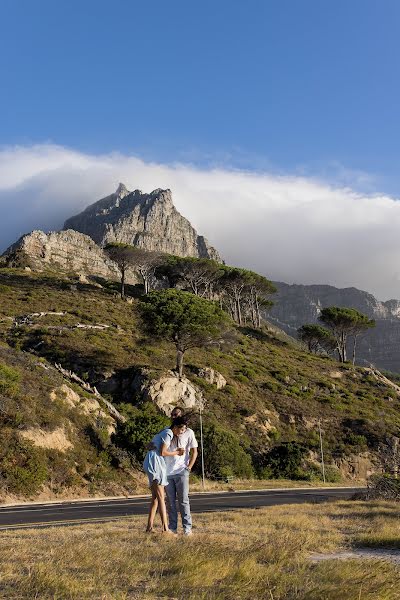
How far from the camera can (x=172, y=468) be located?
8445 millimetres

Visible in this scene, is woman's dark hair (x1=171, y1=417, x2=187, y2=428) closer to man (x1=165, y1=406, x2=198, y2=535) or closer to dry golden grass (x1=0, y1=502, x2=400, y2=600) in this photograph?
man (x1=165, y1=406, x2=198, y2=535)

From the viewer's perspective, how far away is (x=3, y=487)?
21.9 metres

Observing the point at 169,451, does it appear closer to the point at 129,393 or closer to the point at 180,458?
the point at 180,458

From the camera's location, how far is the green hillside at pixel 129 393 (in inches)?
1033

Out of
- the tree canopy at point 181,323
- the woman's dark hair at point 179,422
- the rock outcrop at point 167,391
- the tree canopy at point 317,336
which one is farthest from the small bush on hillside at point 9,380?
the tree canopy at point 317,336

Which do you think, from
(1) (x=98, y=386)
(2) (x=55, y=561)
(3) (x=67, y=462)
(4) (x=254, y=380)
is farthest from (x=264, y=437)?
(2) (x=55, y=561)

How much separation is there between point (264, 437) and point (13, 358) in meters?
21.8

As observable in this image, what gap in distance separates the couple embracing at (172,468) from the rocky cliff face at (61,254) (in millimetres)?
82881

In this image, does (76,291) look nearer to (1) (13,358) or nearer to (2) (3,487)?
(1) (13,358)

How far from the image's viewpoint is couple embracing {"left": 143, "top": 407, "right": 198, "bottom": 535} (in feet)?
27.3

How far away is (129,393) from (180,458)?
3072 centimetres

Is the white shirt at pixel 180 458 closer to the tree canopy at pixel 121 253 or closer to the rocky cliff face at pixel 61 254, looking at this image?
the tree canopy at pixel 121 253

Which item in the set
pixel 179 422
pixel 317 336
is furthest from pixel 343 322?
pixel 179 422

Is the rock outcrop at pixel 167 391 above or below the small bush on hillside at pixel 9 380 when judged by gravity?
below
